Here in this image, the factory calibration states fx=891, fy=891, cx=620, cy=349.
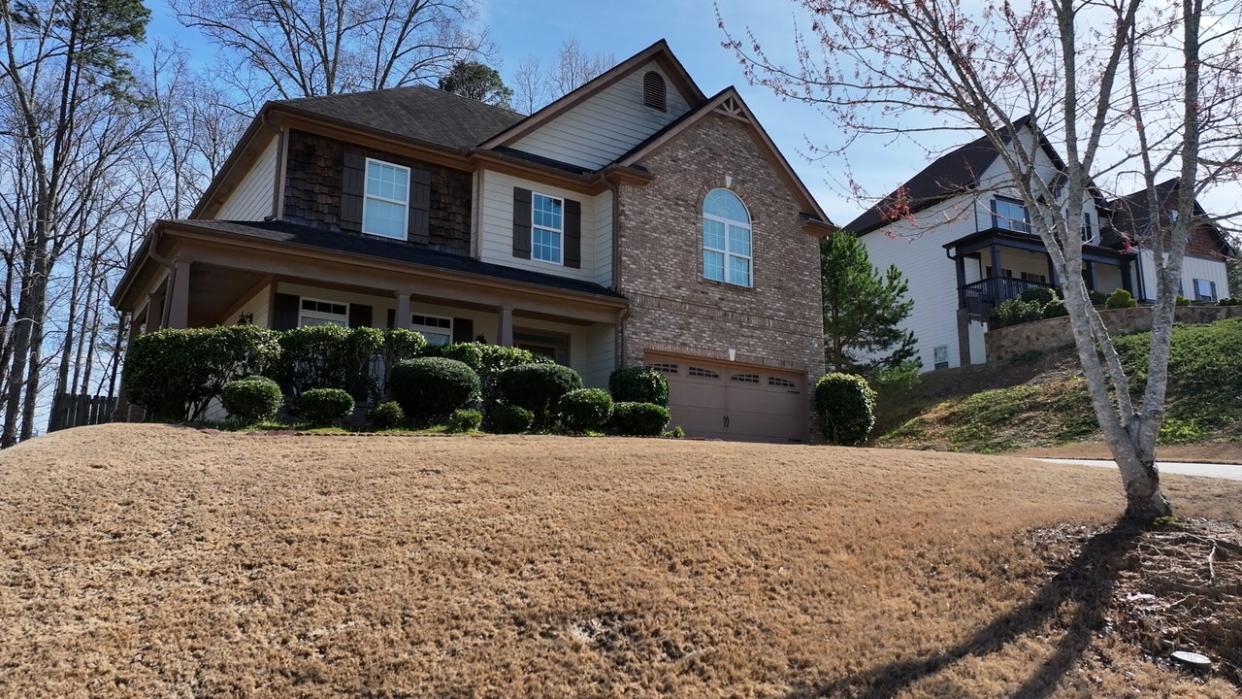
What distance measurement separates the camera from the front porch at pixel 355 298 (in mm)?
14070

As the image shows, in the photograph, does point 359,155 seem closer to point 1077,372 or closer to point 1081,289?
point 1081,289

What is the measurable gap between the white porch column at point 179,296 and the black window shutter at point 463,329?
5.38 metres

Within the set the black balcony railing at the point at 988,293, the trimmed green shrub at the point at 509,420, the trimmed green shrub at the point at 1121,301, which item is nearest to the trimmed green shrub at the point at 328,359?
the trimmed green shrub at the point at 509,420

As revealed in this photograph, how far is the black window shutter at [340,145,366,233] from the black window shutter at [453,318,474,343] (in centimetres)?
264

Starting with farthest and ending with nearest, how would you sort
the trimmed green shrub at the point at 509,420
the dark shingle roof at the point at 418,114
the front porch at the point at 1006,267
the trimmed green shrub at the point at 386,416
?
the front porch at the point at 1006,267 < the dark shingle roof at the point at 418,114 < the trimmed green shrub at the point at 509,420 < the trimmed green shrub at the point at 386,416

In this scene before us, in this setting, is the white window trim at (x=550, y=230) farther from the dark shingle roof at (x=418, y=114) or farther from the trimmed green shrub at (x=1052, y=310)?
the trimmed green shrub at (x=1052, y=310)

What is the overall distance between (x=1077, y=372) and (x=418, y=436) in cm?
1789

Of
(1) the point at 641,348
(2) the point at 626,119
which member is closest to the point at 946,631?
(1) the point at 641,348

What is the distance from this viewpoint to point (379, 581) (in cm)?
614

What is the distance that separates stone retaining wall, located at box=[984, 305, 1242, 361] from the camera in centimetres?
2480

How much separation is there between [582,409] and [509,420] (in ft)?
4.35

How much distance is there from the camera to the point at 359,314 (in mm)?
17016

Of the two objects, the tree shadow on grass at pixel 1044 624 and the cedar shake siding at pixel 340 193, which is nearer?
the tree shadow on grass at pixel 1044 624

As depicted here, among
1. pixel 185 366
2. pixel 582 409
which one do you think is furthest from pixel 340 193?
pixel 582 409
